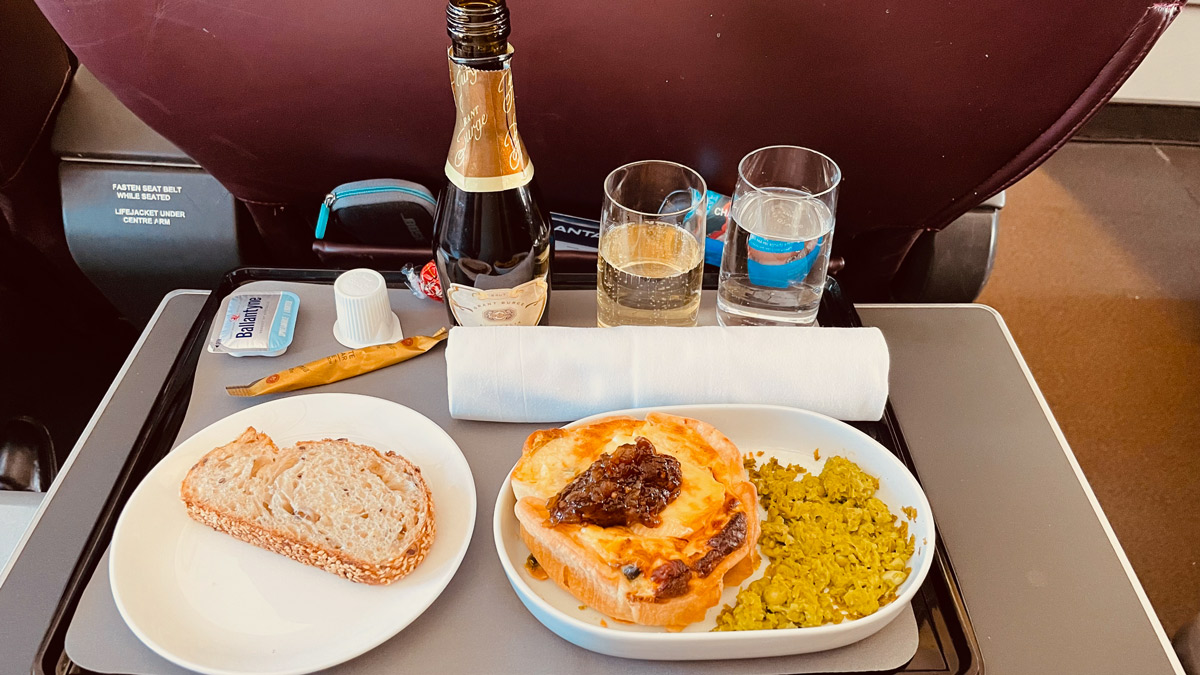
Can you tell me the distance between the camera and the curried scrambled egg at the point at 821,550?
613 mm

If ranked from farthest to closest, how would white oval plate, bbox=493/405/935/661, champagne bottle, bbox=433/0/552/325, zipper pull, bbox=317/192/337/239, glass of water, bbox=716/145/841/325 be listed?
zipper pull, bbox=317/192/337/239 → glass of water, bbox=716/145/841/325 → champagne bottle, bbox=433/0/552/325 → white oval plate, bbox=493/405/935/661

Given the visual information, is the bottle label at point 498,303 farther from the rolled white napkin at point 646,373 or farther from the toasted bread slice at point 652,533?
the toasted bread slice at point 652,533

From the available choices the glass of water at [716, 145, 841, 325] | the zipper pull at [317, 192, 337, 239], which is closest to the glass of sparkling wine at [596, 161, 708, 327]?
the glass of water at [716, 145, 841, 325]

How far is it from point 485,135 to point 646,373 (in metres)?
0.25

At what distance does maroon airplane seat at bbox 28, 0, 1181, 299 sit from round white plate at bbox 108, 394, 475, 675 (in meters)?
0.33

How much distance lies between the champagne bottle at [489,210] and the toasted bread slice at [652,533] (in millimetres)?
183

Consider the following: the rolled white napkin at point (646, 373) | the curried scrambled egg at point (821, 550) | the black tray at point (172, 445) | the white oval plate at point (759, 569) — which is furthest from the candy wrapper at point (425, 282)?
the curried scrambled egg at point (821, 550)

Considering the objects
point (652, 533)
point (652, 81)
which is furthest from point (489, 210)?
point (652, 533)

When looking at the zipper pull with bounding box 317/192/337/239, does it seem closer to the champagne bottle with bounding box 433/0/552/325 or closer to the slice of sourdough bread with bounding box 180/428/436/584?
the champagne bottle with bounding box 433/0/552/325

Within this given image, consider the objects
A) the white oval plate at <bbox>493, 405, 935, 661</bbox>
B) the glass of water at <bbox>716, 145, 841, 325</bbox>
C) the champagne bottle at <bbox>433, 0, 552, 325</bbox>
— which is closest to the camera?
the white oval plate at <bbox>493, 405, 935, 661</bbox>

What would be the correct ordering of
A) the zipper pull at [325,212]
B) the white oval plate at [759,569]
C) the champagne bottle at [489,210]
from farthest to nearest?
the zipper pull at [325,212] → the champagne bottle at [489,210] → the white oval plate at [759,569]

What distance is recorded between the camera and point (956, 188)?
92 centimetres

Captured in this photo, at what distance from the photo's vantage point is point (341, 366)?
2.68 ft

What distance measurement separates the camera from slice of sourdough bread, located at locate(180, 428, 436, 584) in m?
0.65
